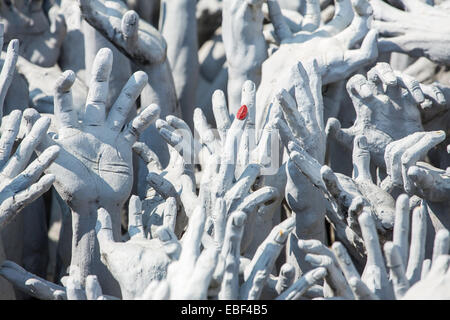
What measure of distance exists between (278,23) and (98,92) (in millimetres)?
1002

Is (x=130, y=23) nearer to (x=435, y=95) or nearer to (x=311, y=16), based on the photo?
(x=311, y=16)

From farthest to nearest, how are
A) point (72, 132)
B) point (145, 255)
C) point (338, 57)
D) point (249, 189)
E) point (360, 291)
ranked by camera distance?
point (338, 57) < point (72, 132) < point (249, 189) < point (145, 255) < point (360, 291)

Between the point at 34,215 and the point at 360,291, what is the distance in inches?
60.6

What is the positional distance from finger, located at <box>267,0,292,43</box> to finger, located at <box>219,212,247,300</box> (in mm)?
1459

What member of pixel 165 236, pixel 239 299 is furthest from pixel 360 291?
pixel 165 236

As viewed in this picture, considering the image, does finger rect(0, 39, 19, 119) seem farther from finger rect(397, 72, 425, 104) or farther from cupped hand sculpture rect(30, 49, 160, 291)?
finger rect(397, 72, 425, 104)

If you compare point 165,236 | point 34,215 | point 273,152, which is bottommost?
point 34,215

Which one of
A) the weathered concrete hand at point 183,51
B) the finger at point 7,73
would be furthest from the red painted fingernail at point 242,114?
the weathered concrete hand at point 183,51

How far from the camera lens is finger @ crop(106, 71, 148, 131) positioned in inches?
99.7

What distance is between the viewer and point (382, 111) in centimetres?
280

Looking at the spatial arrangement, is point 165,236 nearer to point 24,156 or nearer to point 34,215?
point 24,156

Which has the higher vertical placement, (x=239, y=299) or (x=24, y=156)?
(x=24, y=156)

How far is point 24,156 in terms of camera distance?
92.5 inches
